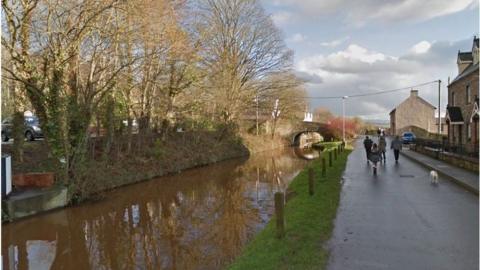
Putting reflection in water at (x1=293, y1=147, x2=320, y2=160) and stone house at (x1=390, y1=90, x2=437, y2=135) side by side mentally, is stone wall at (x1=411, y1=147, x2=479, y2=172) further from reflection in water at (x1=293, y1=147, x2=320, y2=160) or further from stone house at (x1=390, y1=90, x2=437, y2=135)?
stone house at (x1=390, y1=90, x2=437, y2=135)

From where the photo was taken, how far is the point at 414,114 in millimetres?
61844

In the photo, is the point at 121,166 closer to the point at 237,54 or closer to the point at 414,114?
the point at 237,54

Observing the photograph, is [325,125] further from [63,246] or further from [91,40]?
[63,246]

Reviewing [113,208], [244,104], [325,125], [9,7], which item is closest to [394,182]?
[113,208]

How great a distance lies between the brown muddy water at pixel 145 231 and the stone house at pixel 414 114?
5054cm

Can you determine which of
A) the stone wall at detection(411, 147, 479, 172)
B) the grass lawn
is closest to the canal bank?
the grass lawn

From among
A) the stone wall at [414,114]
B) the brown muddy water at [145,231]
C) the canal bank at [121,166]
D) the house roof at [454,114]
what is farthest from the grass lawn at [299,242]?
the stone wall at [414,114]

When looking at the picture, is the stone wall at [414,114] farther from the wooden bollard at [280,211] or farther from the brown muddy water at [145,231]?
the wooden bollard at [280,211]

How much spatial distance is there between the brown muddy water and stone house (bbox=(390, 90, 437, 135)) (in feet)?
166

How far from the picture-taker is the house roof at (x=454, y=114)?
85.5 feet

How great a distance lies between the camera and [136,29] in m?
16.5

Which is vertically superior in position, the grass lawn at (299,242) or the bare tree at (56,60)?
the bare tree at (56,60)

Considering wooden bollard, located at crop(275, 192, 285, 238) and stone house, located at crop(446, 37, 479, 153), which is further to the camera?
stone house, located at crop(446, 37, 479, 153)

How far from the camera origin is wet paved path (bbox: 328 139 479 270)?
19.4 feet
